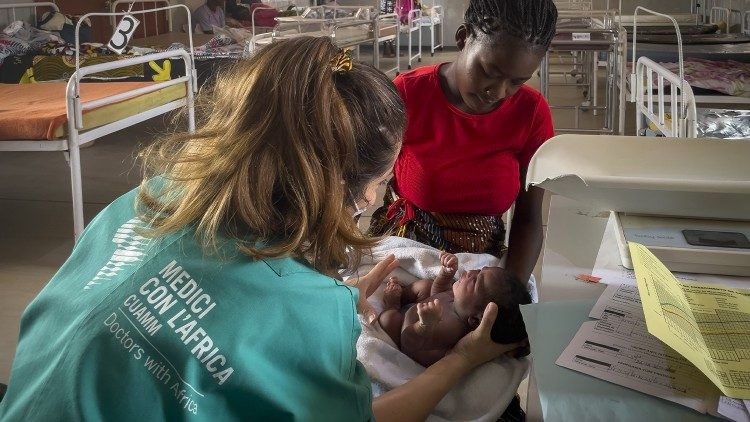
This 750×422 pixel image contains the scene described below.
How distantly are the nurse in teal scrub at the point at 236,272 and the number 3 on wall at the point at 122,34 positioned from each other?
8.87 ft

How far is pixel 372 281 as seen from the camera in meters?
1.68

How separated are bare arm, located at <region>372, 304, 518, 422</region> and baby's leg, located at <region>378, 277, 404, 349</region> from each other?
0.22 metres

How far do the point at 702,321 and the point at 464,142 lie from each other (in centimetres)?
90

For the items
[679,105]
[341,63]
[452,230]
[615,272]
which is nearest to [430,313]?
[452,230]

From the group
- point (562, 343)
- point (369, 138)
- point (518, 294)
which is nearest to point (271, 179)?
point (369, 138)

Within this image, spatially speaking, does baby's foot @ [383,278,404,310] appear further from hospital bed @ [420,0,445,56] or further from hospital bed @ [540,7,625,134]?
hospital bed @ [420,0,445,56]

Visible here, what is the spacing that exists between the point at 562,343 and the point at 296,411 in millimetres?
312

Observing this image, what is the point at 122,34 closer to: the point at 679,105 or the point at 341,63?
the point at 679,105

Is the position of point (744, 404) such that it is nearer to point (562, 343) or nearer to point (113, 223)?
point (562, 343)

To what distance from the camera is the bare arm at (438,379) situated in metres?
1.26

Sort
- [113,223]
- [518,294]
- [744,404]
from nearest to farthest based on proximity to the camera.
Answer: [744,404] < [113,223] < [518,294]

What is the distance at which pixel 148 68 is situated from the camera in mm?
4965

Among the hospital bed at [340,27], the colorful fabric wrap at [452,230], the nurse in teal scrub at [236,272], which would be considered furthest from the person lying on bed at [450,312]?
the hospital bed at [340,27]

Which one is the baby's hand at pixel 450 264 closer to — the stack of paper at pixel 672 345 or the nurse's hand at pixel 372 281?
the nurse's hand at pixel 372 281
